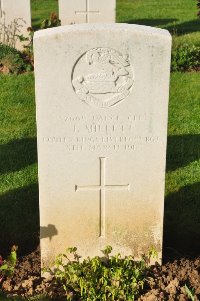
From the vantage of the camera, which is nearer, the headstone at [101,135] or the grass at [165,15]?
the headstone at [101,135]

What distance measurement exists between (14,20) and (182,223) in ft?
22.2

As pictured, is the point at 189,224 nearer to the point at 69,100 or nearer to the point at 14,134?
the point at 69,100

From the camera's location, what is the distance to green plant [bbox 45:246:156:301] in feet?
13.0

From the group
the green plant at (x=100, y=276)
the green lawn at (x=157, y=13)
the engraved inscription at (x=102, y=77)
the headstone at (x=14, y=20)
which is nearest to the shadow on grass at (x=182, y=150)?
the green plant at (x=100, y=276)

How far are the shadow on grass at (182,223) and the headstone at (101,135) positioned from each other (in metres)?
0.48

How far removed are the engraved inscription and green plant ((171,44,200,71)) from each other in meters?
5.74

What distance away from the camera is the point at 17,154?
21.5ft

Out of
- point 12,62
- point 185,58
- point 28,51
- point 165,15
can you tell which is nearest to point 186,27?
point 165,15

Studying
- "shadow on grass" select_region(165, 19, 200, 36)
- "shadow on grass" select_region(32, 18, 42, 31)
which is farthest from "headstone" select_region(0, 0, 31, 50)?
"shadow on grass" select_region(165, 19, 200, 36)

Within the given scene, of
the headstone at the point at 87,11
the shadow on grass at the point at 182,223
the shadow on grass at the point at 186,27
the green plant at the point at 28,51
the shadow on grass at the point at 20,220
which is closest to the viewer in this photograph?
the shadow on grass at the point at 182,223

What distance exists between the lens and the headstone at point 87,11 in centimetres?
1042

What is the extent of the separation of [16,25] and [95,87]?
7263 mm

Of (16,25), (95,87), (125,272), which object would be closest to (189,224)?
(125,272)

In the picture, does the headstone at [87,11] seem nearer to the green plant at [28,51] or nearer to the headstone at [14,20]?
the headstone at [14,20]
